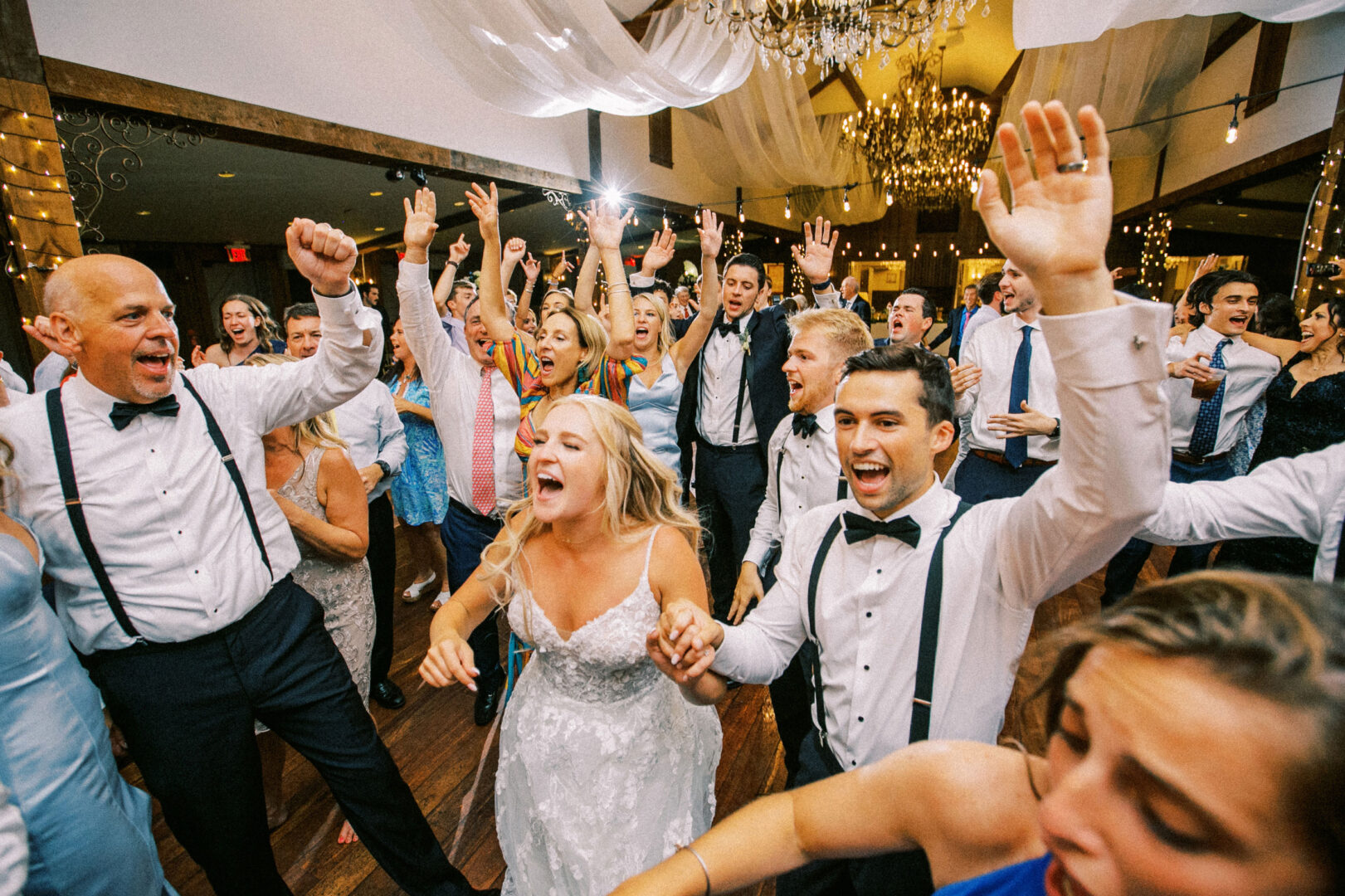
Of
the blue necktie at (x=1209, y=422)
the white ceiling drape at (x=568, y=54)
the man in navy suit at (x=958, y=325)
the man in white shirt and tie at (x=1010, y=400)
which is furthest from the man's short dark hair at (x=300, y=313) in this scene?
the man in navy suit at (x=958, y=325)

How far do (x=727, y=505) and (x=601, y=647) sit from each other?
5.11ft

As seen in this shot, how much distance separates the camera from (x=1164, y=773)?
16.2 inches

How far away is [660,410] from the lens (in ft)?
9.99

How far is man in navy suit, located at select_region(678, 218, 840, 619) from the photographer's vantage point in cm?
277

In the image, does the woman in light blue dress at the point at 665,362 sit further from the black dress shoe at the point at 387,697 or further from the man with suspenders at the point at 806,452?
the black dress shoe at the point at 387,697

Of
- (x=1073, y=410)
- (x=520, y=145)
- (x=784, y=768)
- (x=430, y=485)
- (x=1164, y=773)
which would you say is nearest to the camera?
(x=1164, y=773)

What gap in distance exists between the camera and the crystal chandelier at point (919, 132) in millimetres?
7172

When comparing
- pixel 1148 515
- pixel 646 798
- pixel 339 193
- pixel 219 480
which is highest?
pixel 339 193

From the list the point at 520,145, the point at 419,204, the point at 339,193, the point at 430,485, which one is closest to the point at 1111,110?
the point at 520,145

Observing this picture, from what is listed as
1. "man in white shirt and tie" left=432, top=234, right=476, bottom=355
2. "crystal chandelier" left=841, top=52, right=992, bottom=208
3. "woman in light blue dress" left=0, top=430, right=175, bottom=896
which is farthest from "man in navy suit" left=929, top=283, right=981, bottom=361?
"woman in light blue dress" left=0, top=430, right=175, bottom=896

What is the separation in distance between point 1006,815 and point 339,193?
26.6 feet

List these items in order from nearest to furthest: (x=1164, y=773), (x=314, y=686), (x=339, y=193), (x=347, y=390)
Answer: (x=1164, y=773) → (x=314, y=686) → (x=347, y=390) → (x=339, y=193)

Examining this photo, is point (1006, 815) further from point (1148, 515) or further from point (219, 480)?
point (219, 480)

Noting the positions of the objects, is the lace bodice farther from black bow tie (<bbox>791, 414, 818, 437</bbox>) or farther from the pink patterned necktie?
the pink patterned necktie
